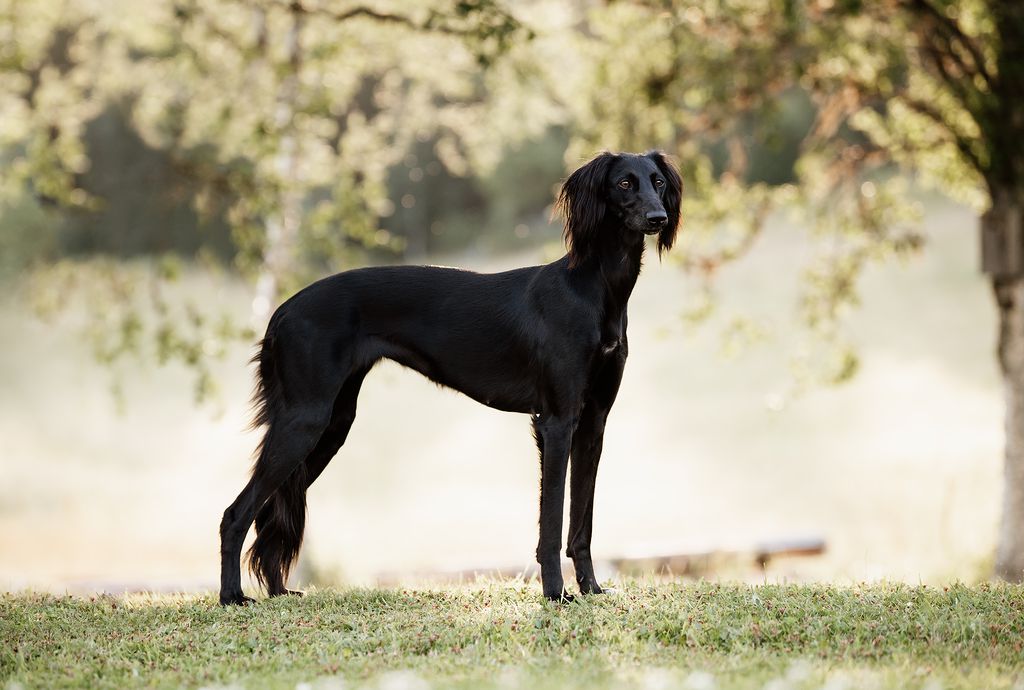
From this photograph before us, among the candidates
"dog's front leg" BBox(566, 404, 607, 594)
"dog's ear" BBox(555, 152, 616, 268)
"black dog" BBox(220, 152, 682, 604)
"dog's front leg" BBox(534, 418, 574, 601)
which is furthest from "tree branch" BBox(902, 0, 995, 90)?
"dog's front leg" BBox(534, 418, 574, 601)

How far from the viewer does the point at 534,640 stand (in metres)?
4.74

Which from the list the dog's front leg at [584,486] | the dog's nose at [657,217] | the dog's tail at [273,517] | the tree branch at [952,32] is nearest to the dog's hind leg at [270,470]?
the dog's tail at [273,517]

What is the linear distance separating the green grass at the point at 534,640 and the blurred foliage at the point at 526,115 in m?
4.60

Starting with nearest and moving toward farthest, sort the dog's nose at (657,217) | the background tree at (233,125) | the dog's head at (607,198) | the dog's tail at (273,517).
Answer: the dog's nose at (657,217), the dog's head at (607,198), the dog's tail at (273,517), the background tree at (233,125)

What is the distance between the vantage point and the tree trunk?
9.56 meters

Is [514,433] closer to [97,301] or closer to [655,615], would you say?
[97,301]

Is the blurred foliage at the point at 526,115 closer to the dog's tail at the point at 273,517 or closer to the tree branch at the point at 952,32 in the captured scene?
the tree branch at the point at 952,32

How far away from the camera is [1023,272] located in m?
9.62

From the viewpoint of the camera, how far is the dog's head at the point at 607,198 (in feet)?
16.9

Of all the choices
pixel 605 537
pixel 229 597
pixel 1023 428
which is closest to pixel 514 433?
pixel 605 537

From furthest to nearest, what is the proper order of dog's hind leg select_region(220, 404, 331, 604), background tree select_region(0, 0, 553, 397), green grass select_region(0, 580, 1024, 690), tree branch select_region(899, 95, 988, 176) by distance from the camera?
background tree select_region(0, 0, 553, 397)
tree branch select_region(899, 95, 988, 176)
dog's hind leg select_region(220, 404, 331, 604)
green grass select_region(0, 580, 1024, 690)

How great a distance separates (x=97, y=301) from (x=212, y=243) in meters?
9.04

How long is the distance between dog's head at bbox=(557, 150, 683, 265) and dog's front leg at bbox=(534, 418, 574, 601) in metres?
0.82

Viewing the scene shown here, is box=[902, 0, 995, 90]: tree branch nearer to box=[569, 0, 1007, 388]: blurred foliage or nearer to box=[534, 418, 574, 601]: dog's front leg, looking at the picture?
box=[569, 0, 1007, 388]: blurred foliage
